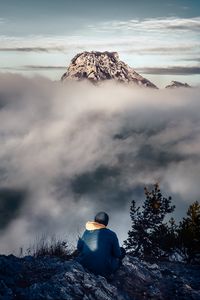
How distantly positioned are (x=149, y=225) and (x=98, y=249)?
944 cm

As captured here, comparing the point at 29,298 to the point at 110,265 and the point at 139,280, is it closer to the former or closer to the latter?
the point at 110,265

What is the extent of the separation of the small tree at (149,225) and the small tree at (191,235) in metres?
1.07

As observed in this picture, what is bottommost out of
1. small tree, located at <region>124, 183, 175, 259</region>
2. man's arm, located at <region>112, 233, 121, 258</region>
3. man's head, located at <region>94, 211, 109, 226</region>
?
small tree, located at <region>124, 183, 175, 259</region>

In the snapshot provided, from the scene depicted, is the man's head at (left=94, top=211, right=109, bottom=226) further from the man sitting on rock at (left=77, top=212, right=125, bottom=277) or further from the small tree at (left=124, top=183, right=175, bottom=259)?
the small tree at (left=124, top=183, right=175, bottom=259)

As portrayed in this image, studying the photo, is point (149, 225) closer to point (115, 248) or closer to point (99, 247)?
point (115, 248)

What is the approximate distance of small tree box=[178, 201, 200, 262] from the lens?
14.2 m

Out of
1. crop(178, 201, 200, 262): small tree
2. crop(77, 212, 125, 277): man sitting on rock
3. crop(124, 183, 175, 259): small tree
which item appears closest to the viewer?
→ crop(77, 212, 125, 277): man sitting on rock

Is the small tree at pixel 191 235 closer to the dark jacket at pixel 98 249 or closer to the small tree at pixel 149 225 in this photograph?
the small tree at pixel 149 225

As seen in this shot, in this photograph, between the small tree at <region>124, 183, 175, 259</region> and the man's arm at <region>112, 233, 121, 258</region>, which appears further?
the small tree at <region>124, 183, 175, 259</region>

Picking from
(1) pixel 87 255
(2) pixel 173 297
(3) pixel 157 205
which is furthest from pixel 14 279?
(3) pixel 157 205

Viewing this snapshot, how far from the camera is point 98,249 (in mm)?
8805

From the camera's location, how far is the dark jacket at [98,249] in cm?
878

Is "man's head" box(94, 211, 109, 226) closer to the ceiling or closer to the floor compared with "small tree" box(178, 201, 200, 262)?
closer to the ceiling

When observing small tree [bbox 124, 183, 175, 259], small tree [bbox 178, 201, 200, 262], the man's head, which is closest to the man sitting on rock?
the man's head
